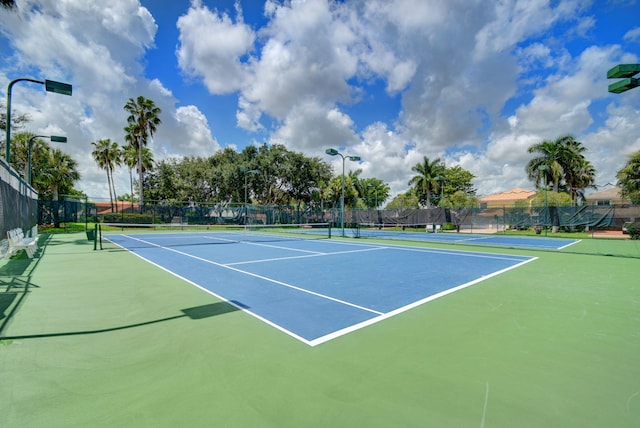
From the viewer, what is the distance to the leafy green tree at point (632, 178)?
26641 millimetres

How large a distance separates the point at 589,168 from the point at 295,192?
1746 inches

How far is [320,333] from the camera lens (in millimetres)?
4160

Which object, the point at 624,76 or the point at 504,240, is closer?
the point at 624,76

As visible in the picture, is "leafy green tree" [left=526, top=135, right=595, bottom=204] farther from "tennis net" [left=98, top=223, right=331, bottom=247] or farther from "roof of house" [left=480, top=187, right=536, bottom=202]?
"roof of house" [left=480, top=187, right=536, bottom=202]

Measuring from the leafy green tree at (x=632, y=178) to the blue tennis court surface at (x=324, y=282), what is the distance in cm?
2447

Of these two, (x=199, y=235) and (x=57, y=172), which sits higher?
(x=57, y=172)

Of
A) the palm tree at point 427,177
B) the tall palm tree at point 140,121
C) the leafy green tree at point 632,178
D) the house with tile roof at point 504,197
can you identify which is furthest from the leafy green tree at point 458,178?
the tall palm tree at point 140,121

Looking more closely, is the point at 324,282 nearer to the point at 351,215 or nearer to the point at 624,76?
the point at 624,76

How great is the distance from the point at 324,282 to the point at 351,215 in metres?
26.4

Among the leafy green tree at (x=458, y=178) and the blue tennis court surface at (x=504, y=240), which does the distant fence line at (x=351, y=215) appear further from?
the leafy green tree at (x=458, y=178)

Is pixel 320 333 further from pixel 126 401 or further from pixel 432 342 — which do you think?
pixel 126 401

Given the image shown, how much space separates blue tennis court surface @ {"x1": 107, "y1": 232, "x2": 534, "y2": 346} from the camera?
4.80 m

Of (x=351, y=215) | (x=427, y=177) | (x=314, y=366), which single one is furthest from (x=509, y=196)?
(x=314, y=366)

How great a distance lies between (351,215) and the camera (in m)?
33.4
